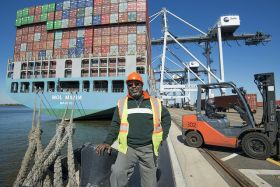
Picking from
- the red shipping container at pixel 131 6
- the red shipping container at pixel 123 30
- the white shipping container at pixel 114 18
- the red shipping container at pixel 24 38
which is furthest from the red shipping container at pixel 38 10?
the red shipping container at pixel 131 6

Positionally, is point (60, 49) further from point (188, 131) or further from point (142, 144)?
point (142, 144)

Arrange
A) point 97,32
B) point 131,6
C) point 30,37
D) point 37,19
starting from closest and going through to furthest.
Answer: point 131,6 < point 97,32 < point 30,37 < point 37,19

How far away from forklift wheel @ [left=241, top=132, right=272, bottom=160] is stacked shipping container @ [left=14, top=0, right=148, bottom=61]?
61.4 feet

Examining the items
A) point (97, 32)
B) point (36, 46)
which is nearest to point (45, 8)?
point (36, 46)

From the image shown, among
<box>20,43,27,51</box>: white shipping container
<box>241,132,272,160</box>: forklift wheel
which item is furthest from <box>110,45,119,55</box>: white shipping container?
<box>241,132,272,160</box>: forklift wheel

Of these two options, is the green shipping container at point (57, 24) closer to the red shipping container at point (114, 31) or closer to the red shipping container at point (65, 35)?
the red shipping container at point (65, 35)

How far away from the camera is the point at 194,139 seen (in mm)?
6867

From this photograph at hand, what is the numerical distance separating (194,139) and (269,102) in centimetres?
257

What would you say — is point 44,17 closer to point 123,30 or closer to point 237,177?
point 123,30

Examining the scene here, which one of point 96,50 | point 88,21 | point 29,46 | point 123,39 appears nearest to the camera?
point 123,39

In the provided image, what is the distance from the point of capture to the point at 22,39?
93.2 ft

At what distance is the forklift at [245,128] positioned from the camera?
17.9ft

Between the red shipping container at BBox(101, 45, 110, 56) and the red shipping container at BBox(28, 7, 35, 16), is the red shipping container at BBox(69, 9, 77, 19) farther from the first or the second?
the red shipping container at BBox(101, 45, 110, 56)

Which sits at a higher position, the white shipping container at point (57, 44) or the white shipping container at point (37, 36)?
the white shipping container at point (37, 36)
